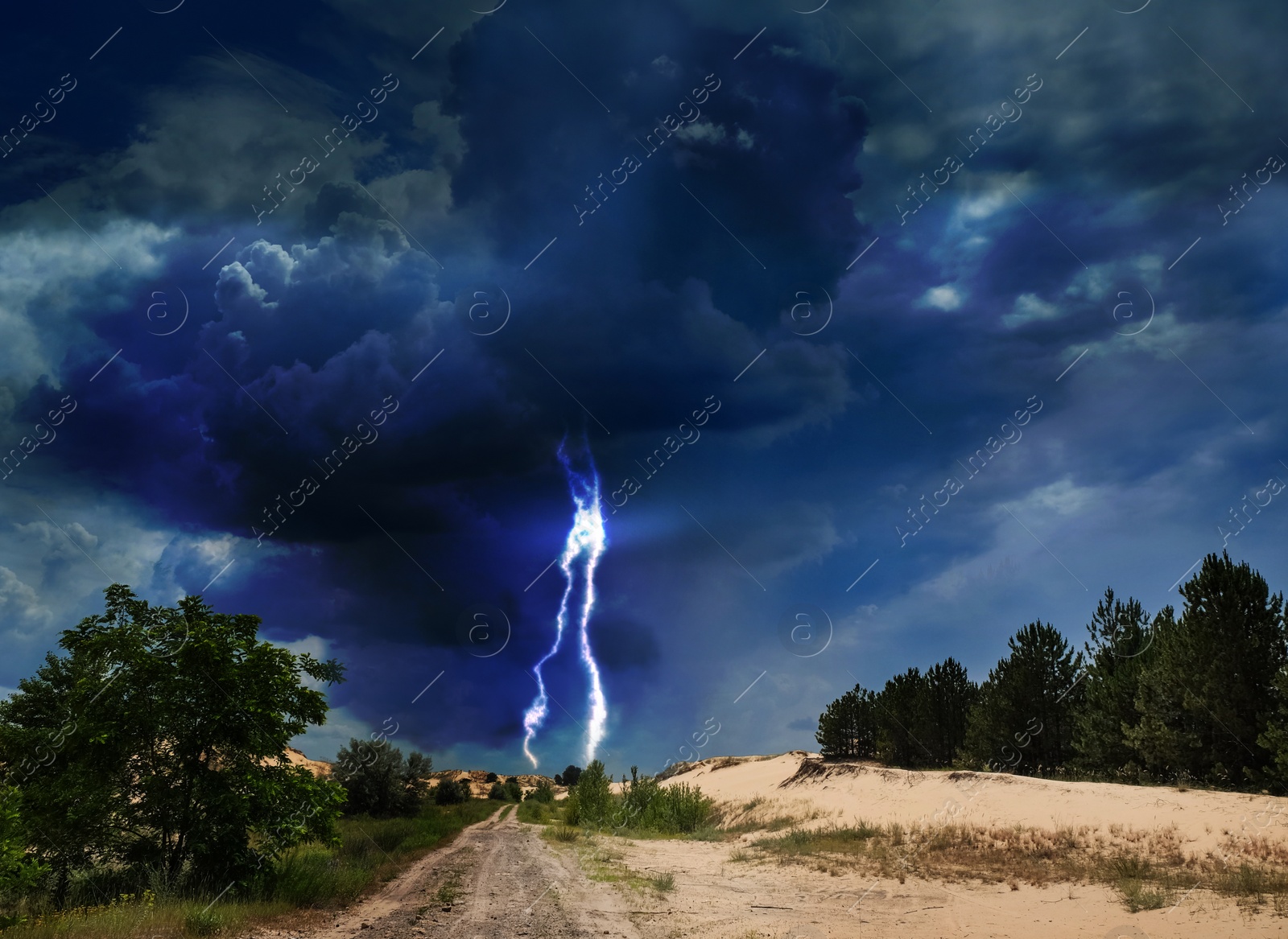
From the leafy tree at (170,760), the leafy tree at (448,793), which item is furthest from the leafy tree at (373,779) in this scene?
the leafy tree at (170,760)

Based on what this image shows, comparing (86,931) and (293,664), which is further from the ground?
(293,664)

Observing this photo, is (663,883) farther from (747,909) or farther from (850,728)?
(850,728)

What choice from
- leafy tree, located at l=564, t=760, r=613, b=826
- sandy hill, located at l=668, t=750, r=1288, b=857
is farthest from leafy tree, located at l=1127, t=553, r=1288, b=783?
leafy tree, located at l=564, t=760, r=613, b=826

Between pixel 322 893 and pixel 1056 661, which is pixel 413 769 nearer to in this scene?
pixel 322 893

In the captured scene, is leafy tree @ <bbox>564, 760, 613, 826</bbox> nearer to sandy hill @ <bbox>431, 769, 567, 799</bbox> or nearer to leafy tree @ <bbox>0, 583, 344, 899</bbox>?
leafy tree @ <bbox>0, 583, 344, 899</bbox>

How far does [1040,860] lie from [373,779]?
107ft

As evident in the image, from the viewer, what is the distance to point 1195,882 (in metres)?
14.5

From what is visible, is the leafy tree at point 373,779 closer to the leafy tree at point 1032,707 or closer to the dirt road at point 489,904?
the dirt road at point 489,904

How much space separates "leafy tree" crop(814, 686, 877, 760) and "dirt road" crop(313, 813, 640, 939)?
51255mm

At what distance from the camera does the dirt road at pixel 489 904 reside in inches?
463

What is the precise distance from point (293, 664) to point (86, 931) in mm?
6093

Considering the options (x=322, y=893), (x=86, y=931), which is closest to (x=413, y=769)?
(x=322, y=893)

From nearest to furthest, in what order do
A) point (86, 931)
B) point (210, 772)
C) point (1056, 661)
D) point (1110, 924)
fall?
point (86, 931), point (1110, 924), point (210, 772), point (1056, 661)

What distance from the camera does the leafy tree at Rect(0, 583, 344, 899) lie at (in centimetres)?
1373
